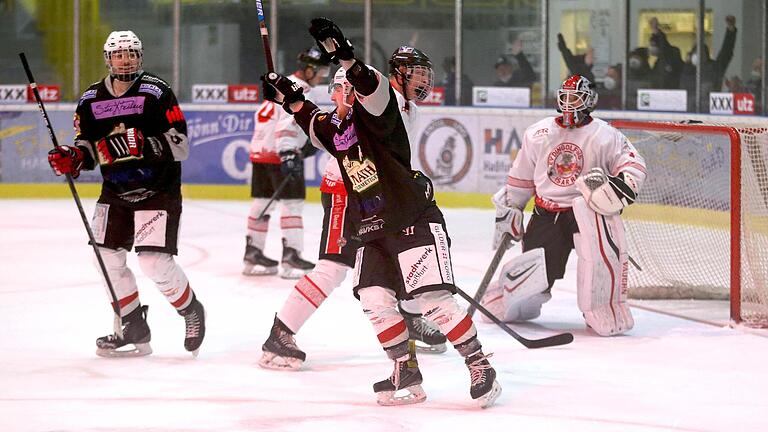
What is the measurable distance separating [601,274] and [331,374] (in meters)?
→ 1.40

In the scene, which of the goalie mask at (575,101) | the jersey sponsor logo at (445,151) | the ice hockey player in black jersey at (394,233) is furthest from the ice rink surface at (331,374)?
the jersey sponsor logo at (445,151)

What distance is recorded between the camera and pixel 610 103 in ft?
36.4

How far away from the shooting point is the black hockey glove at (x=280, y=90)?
12.6ft

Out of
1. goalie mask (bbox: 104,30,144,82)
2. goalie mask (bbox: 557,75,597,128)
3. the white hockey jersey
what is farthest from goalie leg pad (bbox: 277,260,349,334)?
goalie mask (bbox: 557,75,597,128)

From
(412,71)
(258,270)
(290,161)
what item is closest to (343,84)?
(412,71)

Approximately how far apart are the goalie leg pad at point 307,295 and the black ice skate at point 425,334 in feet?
1.36

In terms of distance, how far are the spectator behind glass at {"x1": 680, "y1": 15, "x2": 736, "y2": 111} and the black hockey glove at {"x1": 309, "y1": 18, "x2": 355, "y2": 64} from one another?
7.67 m

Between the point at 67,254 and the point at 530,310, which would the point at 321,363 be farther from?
the point at 67,254

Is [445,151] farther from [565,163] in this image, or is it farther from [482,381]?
[482,381]

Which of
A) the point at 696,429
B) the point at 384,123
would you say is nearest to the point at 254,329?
the point at 384,123

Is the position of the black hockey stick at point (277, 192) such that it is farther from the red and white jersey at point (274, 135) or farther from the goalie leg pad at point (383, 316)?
the goalie leg pad at point (383, 316)

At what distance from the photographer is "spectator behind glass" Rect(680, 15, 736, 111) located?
10766 mm

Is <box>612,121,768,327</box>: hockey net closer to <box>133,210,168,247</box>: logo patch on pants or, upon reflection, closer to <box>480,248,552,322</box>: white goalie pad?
<box>480,248,552,322</box>: white goalie pad

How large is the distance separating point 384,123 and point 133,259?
4.18 metres
